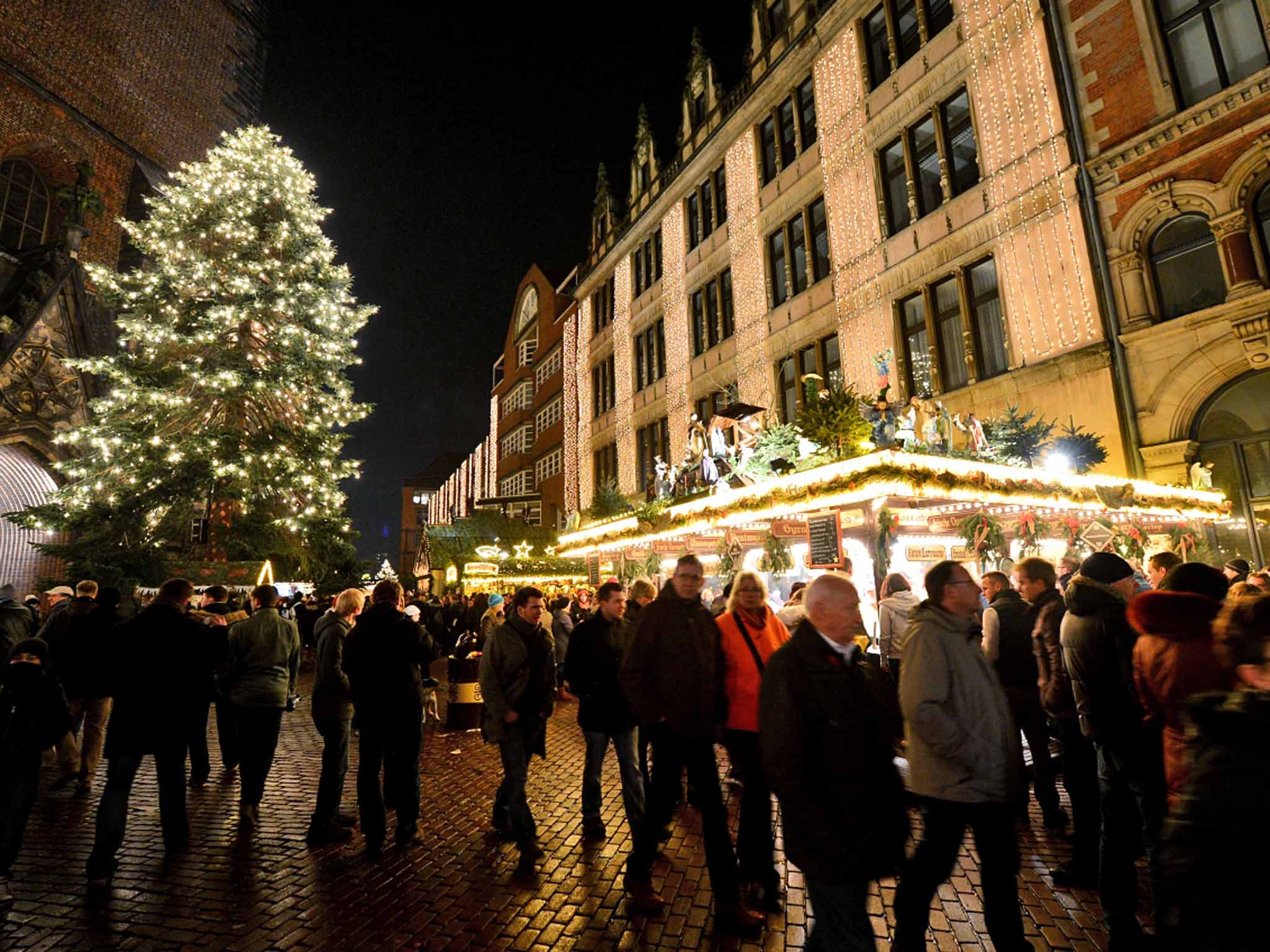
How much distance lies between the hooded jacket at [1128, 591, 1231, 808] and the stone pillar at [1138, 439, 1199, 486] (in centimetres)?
1015

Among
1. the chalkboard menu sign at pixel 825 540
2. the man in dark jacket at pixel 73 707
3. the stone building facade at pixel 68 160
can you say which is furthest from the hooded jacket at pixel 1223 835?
the stone building facade at pixel 68 160

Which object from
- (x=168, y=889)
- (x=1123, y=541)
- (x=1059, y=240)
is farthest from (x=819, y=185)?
(x=168, y=889)

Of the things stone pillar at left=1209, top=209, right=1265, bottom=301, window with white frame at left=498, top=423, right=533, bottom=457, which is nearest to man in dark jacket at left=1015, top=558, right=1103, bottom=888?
stone pillar at left=1209, top=209, right=1265, bottom=301

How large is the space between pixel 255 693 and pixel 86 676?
1213 millimetres

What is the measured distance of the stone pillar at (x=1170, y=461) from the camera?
10688 millimetres

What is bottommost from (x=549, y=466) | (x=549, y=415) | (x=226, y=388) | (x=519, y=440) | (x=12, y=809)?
(x=12, y=809)

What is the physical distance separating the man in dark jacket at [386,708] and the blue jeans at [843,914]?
344 cm

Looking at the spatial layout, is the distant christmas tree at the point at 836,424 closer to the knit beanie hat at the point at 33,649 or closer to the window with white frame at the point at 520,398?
the knit beanie hat at the point at 33,649

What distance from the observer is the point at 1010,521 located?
10633 mm

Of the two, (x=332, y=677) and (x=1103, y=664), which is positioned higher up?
(x=1103, y=664)

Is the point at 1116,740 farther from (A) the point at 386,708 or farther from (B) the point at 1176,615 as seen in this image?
(A) the point at 386,708

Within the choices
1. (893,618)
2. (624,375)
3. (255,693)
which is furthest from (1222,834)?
(624,375)

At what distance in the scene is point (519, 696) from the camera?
4820 mm

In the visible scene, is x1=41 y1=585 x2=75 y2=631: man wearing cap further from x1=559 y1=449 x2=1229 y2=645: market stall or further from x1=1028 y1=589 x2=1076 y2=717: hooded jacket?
x1=1028 y1=589 x2=1076 y2=717: hooded jacket
